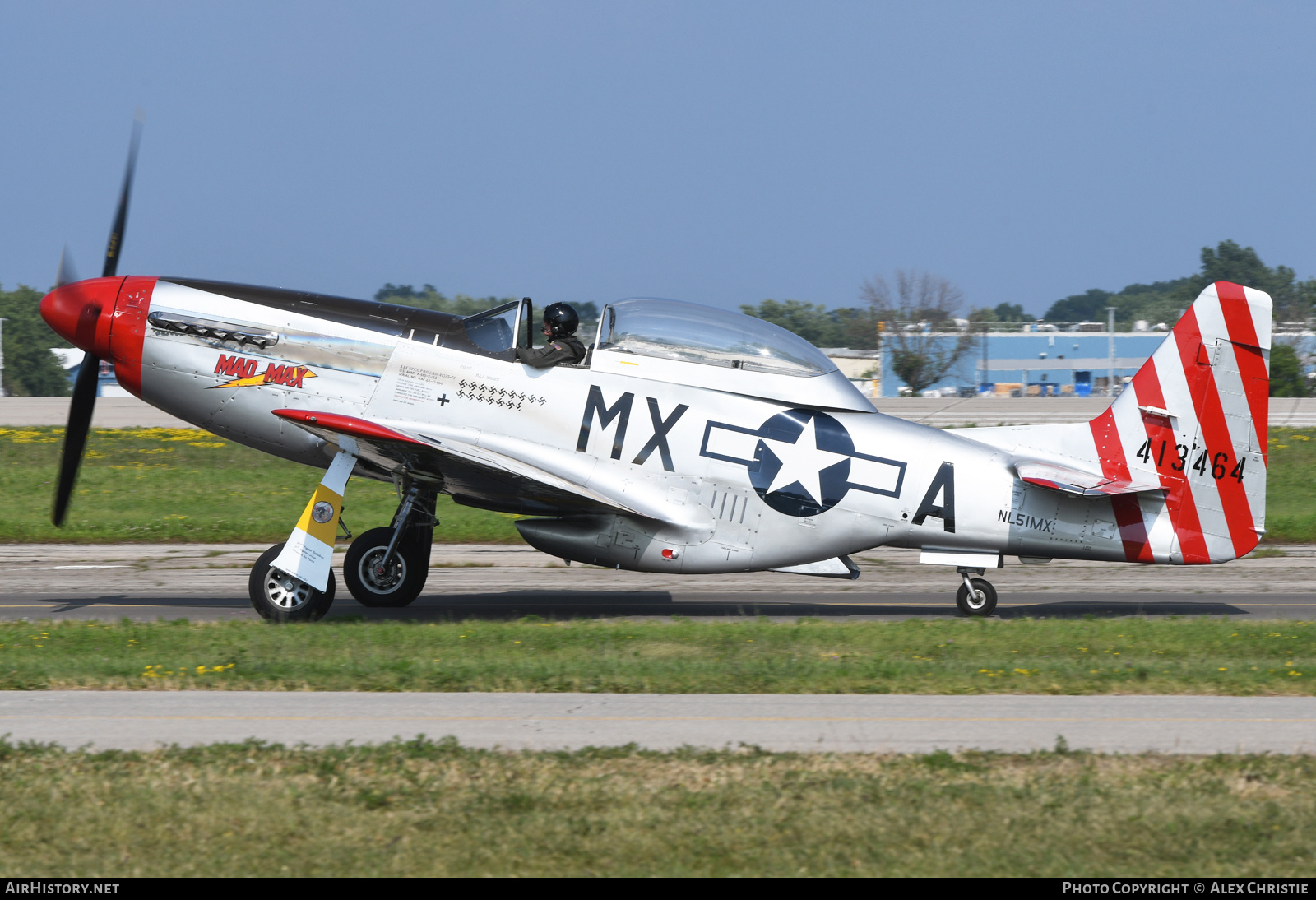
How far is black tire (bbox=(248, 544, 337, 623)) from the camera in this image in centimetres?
1148

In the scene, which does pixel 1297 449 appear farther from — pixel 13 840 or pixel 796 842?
pixel 13 840

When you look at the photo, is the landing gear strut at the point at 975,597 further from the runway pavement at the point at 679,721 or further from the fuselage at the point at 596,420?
the runway pavement at the point at 679,721

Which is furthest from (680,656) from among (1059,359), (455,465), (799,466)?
(1059,359)

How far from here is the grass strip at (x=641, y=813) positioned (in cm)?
510

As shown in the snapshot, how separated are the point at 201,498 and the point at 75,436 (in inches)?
452

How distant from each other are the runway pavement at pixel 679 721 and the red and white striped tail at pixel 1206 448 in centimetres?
433

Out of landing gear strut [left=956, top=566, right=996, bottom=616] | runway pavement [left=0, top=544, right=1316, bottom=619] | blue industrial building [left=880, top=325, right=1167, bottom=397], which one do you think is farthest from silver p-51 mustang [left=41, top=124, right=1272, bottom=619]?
blue industrial building [left=880, top=325, right=1167, bottom=397]

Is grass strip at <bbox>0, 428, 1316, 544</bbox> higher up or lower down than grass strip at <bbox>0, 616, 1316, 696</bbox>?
lower down

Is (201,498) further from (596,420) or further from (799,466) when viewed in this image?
(799,466)

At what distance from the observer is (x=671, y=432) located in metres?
12.0

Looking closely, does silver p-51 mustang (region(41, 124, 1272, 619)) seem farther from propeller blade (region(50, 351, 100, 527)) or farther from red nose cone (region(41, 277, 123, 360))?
propeller blade (region(50, 351, 100, 527))

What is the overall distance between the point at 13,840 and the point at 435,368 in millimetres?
7158

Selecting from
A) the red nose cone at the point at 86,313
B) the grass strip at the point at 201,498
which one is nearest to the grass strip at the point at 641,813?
the red nose cone at the point at 86,313

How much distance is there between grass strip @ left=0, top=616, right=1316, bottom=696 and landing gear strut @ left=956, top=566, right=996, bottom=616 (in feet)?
2.72
